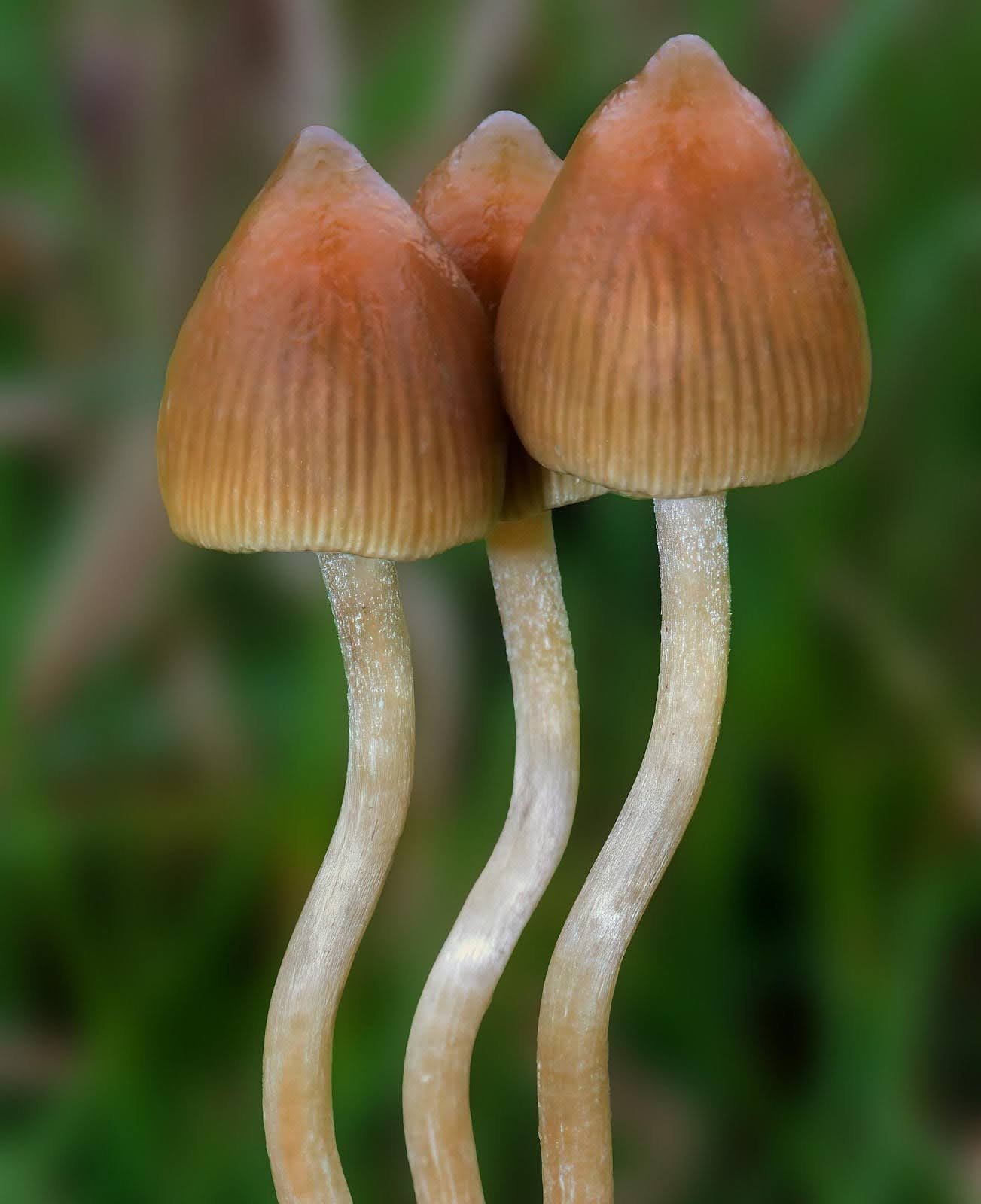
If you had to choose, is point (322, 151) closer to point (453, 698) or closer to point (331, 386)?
point (331, 386)

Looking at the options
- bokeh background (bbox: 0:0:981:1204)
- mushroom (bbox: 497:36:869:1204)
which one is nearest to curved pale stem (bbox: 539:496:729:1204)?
mushroom (bbox: 497:36:869:1204)

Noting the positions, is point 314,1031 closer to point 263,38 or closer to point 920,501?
point 920,501

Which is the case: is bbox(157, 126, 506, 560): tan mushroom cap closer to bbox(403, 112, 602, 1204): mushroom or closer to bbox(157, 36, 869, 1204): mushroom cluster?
bbox(157, 36, 869, 1204): mushroom cluster

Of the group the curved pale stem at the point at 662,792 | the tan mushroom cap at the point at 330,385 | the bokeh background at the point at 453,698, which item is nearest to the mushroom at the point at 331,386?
the tan mushroom cap at the point at 330,385

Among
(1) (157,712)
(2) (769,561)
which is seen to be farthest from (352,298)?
(1) (157,712)

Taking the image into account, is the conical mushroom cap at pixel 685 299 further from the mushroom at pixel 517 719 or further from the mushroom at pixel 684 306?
the mushroom at pixel 517 719

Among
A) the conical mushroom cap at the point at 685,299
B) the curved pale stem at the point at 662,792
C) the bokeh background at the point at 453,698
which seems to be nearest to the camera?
the conical mushroom cap at the point at 685,299
